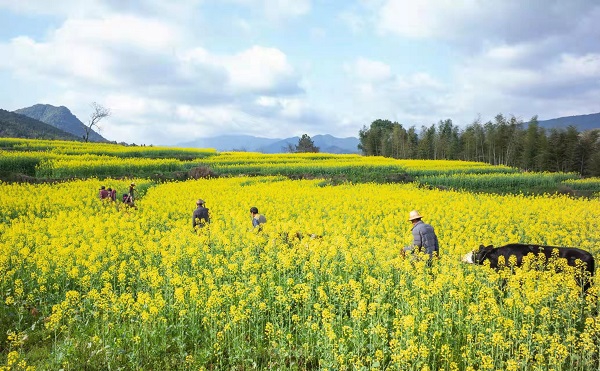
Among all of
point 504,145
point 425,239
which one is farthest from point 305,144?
point 425,239

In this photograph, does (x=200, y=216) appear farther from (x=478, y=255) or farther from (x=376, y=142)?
(x=376, y=142)

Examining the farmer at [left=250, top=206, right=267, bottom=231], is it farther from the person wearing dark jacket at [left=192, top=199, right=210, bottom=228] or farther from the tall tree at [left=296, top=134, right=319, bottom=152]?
the tall tree at [left=296, top=134, right=319, bottom=152]

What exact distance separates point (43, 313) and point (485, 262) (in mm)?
8631

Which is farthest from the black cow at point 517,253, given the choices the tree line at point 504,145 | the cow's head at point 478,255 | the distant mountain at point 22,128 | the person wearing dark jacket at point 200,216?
the distant mountain at point 22,128

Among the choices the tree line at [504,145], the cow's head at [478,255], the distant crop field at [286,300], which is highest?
the tree line at [504,145]

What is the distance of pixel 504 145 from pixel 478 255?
76170 millimetres

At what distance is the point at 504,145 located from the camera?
76188 millimetres

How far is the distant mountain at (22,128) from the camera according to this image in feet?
255

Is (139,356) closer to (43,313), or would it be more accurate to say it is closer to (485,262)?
(43,313)

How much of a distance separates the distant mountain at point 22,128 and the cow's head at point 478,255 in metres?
86.9

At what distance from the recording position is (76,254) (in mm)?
9633

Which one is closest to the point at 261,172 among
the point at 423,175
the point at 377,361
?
A: the point at 423,175

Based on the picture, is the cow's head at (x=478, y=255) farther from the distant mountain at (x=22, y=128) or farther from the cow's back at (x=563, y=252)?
the distant mountain at (x=22, y=128)

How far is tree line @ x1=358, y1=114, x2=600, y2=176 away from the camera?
2510 inches
